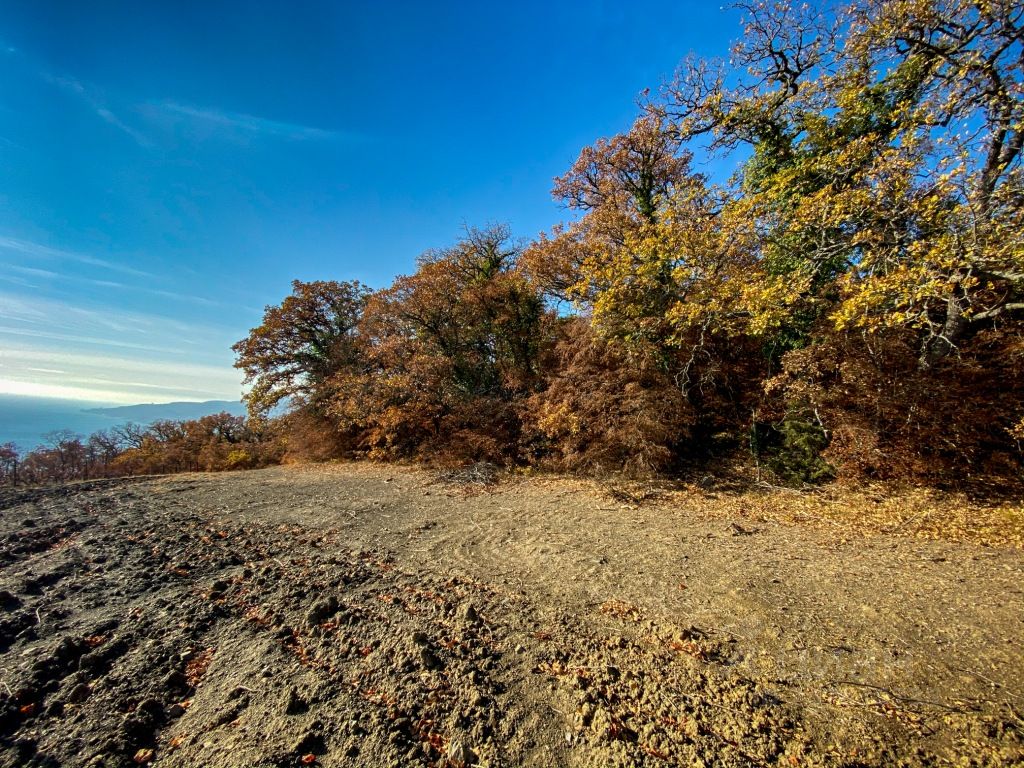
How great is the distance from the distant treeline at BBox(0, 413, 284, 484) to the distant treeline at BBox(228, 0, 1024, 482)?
5327 mm

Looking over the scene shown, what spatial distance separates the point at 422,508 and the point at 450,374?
23.1 ft

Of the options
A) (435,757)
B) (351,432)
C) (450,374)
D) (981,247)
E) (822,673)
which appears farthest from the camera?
(351,432)

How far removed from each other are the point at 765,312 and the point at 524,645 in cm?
698

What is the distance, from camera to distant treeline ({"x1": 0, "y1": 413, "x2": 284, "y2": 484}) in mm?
18297

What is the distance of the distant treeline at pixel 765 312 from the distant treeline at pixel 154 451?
533 centimetres

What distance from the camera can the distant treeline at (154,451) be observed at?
18297 millimetres

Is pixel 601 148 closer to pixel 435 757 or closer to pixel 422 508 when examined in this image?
pixel 422 508

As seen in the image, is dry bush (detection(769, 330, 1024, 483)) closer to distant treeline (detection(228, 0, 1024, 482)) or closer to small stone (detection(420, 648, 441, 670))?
distant treeline (detection(228, 0, 1024, 482))

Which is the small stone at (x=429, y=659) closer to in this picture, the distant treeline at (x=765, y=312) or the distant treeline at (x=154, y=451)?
the distant treeline at (x=765, y=312)

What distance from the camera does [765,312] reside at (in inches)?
273

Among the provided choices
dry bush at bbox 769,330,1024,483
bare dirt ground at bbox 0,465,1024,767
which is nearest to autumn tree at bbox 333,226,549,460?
bare dirt ground at bbox 0,465,1024,767

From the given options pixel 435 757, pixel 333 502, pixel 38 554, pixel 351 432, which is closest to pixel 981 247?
pixel 435 757

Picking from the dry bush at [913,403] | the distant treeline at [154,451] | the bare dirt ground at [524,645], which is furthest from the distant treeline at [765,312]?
the distant treeline at [154,451]

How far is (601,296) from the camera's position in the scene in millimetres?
9273
